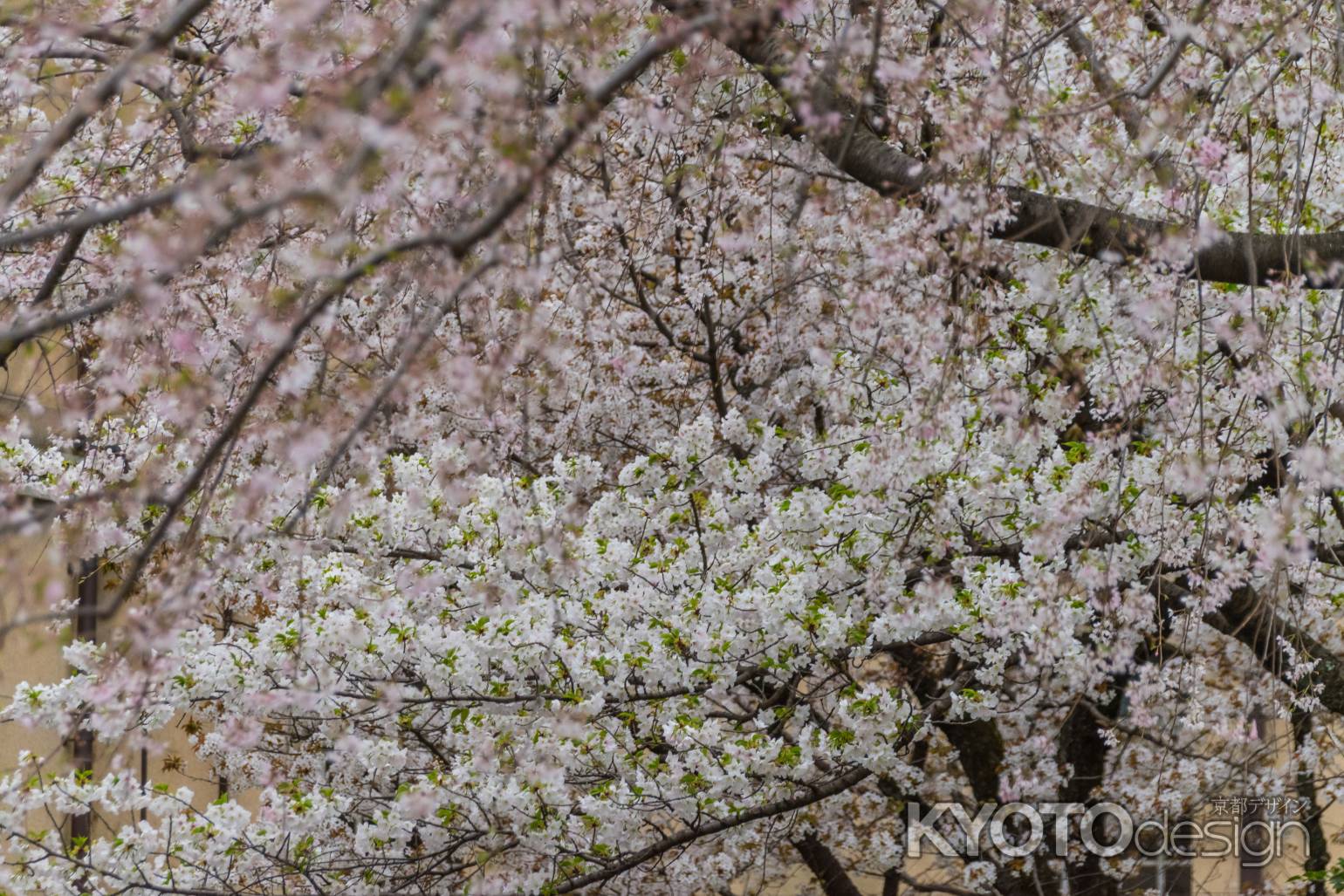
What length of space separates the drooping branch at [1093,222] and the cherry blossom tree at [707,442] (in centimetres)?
2

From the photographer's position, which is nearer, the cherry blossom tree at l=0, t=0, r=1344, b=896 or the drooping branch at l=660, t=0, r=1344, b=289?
the drooping branch at l=660, t=0, r=1344, b=289

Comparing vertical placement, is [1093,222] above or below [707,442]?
below

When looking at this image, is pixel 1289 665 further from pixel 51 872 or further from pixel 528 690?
pixel 51 872

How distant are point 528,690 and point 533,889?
758 mm

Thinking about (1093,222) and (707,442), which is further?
(707,442)

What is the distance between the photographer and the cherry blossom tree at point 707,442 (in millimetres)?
3857

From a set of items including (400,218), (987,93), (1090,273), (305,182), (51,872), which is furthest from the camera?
(1090,273)

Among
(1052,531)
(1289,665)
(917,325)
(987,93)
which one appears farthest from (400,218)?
(1289,665)

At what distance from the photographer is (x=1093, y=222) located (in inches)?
148

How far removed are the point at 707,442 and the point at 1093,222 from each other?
2305mm

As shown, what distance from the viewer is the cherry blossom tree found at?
386 cm

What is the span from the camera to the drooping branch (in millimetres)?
3707

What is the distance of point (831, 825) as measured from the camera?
7.65 m

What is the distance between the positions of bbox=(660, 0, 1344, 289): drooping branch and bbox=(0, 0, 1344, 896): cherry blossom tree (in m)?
0.02
